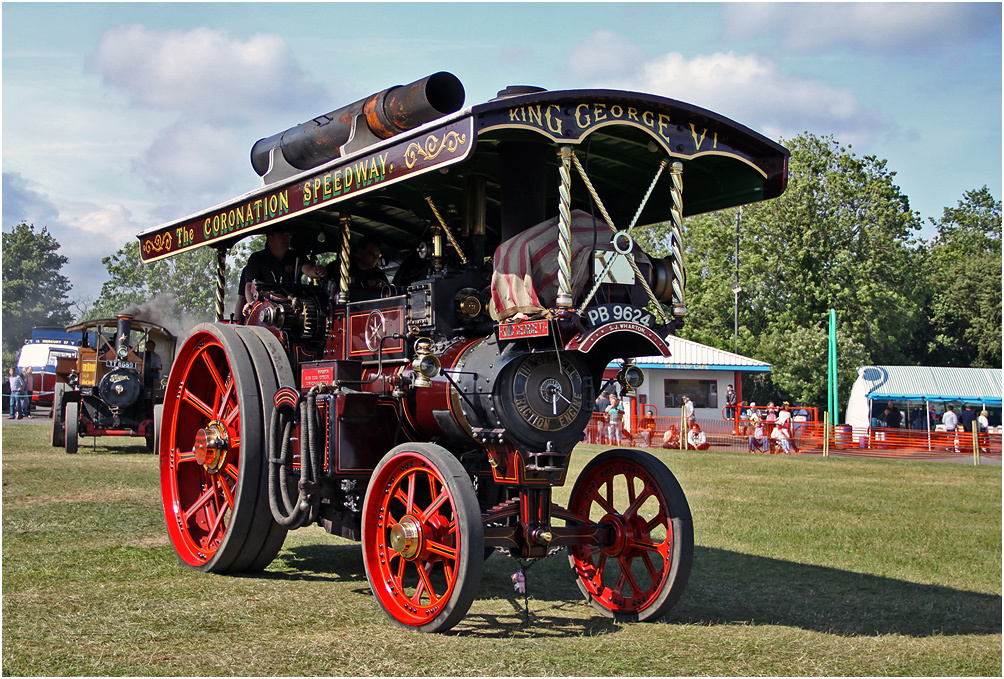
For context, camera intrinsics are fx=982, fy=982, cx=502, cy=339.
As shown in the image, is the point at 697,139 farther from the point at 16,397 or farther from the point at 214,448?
the point at 16,397

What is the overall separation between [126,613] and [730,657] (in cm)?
321

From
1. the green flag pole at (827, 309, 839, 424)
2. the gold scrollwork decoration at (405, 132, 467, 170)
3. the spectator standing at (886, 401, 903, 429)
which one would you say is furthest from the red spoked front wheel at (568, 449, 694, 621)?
the spectator standing at (886, 401, 903, 429)

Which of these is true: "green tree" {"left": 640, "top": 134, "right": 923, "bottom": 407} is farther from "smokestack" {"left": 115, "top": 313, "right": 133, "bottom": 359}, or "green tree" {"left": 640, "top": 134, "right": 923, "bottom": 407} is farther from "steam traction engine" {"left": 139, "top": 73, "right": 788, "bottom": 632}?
"steam traction engine" {"left": 139, "top": 73, "right": 788, "bottom": 632}

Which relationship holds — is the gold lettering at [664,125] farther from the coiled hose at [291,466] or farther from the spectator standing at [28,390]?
the spectator standing at [28,390]

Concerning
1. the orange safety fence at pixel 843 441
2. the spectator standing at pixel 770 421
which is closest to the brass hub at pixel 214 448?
the orange safety fence at pixel 843 441

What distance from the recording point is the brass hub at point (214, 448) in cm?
687

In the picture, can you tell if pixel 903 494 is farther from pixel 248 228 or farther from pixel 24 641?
pixel 24 641


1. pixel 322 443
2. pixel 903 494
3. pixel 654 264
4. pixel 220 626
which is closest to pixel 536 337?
pixel 654 264

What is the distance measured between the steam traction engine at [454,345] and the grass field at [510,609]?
349mm

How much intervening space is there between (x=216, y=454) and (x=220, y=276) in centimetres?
161

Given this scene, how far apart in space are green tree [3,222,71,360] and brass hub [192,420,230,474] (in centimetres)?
7301

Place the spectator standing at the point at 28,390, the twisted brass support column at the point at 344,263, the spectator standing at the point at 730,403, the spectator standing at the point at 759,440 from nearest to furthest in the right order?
the twisted brass support column at the point at 344,263, the spectator standing at the point at 759,440, the spectator standing at the point at 28,390, the spectator standing at the point at 730,403

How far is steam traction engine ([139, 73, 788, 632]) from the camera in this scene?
5148 mm

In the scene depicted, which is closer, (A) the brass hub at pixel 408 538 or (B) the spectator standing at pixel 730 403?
(A) the brass hub at pixel 408 538
